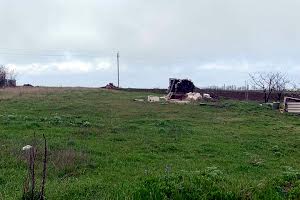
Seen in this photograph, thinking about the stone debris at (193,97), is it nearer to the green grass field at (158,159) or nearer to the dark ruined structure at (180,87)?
the dark ruined structure at (180,87)

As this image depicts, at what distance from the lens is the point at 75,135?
15.4 m

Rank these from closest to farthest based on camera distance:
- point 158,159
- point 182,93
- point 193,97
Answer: point 158,159 < point 193,97 < point 182,93

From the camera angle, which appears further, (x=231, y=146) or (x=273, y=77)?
(x=273, y=77)

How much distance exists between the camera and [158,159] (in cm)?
1221

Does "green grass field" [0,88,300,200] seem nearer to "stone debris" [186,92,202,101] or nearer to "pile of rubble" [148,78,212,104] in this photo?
"stone debris" [186,92,202,101]

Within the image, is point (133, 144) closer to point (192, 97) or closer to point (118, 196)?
point (118, 196)

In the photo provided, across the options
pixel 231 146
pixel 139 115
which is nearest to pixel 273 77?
pixel 139 115

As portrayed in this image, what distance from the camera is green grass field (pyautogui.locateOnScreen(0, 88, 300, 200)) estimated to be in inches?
289

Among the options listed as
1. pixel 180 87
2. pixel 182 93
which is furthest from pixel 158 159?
pixel 180 87

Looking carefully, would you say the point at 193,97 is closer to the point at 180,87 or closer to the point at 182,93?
the point at 182,93

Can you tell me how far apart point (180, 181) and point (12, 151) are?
5428 millimetres

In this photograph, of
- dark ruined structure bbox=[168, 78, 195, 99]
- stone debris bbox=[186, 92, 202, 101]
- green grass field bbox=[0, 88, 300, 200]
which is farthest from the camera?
dark ruined structure bbox=[168, 78, 195, 99]

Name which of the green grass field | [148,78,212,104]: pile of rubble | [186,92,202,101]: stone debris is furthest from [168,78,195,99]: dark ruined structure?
the green grass field

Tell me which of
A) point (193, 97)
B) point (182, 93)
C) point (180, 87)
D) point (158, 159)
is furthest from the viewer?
point (180, 87)
